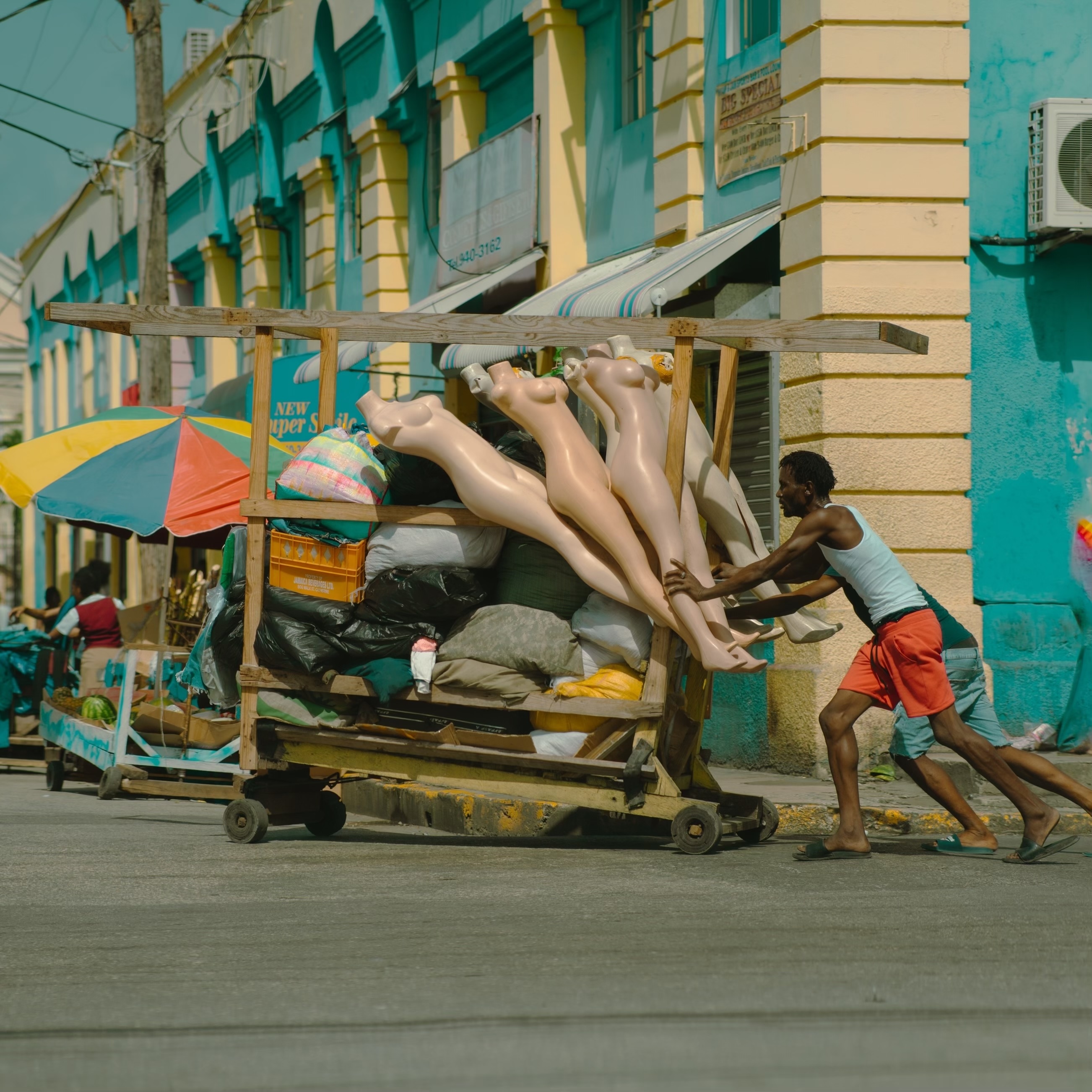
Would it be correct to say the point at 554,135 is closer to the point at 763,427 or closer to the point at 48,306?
the point at 763,427

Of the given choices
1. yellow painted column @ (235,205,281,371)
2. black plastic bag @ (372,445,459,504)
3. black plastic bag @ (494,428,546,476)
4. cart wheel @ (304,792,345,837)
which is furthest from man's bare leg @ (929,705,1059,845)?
Result: yellow painted column @ (235,205,281,371)

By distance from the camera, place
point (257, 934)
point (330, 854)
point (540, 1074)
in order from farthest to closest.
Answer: point (330, 854), point (257, 934), point (540, 1074)

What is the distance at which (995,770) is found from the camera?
736cm

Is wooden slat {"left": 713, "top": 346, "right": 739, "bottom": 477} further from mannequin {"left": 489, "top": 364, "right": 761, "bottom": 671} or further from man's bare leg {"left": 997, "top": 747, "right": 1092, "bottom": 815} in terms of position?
man's bare leg {"left": 997, "top": 747, "right": 1092, "bottom": 815}

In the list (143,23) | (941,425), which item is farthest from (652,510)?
(143,23)

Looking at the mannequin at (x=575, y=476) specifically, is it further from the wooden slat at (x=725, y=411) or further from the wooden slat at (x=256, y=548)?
the wooden slat at (x=256, y=548)

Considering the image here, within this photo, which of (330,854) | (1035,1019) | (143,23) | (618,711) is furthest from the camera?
(143,23)

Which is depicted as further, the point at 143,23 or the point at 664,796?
the point at 143,23

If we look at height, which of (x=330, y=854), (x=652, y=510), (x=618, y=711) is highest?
(x=652, y=510)

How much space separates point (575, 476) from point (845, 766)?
180 centimetres

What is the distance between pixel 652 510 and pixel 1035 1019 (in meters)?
3.47

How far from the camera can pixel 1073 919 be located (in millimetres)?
5750

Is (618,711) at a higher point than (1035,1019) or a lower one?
higher

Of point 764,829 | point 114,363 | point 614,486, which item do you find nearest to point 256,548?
point 614,486
